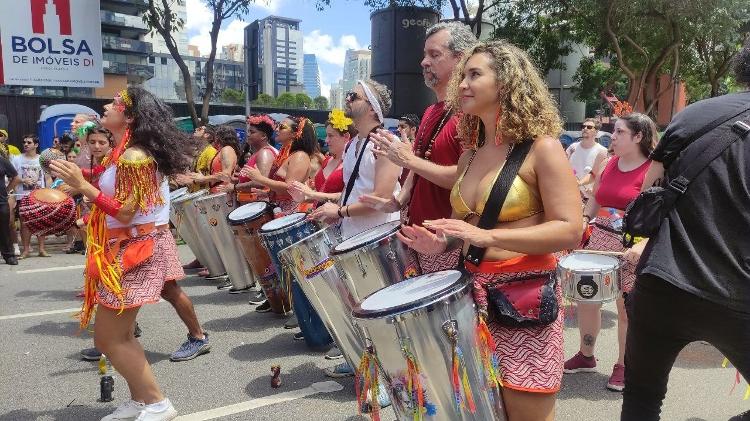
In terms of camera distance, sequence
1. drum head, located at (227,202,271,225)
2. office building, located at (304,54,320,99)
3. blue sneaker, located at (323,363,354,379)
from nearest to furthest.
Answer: blue sneaker, located at (323,363,354,379) < drum head, located at (227,202,271,225) < office building, located at (304,54,320,99)

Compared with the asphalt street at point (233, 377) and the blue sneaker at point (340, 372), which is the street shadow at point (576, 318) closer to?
the asphalt street at point (233, 377)

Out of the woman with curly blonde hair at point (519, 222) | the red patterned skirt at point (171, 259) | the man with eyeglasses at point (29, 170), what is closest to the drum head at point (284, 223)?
the red patterned skirt at point (171, 259)

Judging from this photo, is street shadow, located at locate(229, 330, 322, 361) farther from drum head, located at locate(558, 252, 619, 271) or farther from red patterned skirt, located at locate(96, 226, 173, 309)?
drum head, located at locate(558, 252, 619, 271)

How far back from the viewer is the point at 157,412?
3027 millimetres

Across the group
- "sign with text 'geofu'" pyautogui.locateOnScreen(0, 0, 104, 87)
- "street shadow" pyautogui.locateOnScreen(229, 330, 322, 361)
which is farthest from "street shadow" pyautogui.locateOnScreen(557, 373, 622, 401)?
"sign with text 'geofu'" pyautogui.locateOnScreen(0, 0, 104, 87)

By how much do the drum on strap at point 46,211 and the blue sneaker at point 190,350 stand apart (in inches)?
48.4

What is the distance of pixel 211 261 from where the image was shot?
19.7ft

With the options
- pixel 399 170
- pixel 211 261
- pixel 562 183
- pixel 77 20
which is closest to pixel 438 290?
pixel 562 183

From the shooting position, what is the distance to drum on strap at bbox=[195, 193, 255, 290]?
18.4 feet

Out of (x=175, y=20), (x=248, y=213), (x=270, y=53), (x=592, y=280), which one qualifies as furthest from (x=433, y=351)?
(x=270, y=53)

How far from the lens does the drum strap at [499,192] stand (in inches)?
75.2

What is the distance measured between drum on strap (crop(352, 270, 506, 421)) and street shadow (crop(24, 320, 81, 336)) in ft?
12.9

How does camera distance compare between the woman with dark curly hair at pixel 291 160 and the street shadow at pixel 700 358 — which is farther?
the woman with dark curly hair at pixel 291 160

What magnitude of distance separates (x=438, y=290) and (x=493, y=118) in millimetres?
660
